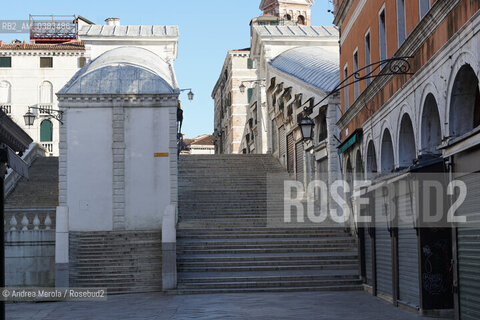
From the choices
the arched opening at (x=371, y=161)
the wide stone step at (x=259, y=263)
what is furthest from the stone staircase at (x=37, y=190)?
the arched opening at (x=371, y=161)

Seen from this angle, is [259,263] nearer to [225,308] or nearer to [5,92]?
[225,308]

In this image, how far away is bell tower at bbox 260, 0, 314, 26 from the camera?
80.7 meters

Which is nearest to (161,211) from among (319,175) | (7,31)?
(319,175)

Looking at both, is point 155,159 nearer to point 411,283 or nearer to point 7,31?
point 411,283

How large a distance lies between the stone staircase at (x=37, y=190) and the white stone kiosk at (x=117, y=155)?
3024mm

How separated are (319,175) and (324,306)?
12973 millimetres

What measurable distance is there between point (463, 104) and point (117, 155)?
14999 millimetres

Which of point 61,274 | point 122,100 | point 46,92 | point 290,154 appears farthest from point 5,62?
point 61,274

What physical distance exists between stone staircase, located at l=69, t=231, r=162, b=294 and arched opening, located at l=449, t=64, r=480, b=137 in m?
10.7

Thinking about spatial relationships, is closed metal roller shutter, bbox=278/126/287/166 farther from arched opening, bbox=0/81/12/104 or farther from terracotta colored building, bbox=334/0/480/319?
arched opening, bbox=0/81/12/104

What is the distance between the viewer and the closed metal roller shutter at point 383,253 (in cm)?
1595

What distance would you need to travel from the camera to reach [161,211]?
2447 centimetres

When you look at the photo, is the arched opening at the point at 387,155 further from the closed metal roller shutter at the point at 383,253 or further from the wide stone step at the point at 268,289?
the wide stone step at the point at 268,289

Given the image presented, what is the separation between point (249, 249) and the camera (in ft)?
71.2
